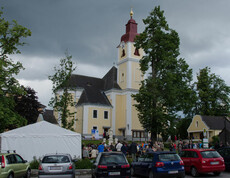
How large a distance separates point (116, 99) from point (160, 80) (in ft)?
92.0

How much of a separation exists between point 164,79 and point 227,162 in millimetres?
13856

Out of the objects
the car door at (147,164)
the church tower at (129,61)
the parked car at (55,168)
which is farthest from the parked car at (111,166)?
the church tower at (129,61)

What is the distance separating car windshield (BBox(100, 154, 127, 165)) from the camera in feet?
38.6

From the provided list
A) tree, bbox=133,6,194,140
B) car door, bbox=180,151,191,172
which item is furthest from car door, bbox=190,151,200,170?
tree, bbox=133,6,194,140

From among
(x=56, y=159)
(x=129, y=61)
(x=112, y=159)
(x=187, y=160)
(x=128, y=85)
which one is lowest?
(x=187, y=160)

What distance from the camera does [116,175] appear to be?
11.5m

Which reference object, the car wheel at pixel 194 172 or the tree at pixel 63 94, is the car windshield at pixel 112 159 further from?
the tree at pixel 63 94

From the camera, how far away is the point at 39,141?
1975cm

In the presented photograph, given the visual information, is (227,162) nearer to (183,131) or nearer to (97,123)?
(97,123)

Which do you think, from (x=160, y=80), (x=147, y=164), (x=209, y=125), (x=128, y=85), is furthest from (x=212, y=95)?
(x=147, y=164)

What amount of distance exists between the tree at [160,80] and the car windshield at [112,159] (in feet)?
53.2

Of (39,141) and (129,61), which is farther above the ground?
(129,61)

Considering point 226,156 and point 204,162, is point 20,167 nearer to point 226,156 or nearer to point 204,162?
point 204,162

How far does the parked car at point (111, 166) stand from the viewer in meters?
11.5
